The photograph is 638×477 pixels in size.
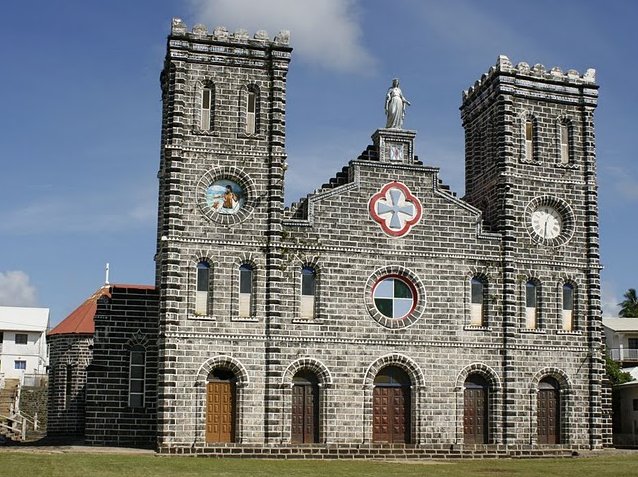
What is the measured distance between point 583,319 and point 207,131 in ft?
57.8

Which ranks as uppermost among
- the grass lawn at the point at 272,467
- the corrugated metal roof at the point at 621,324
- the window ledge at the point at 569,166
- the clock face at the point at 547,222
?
the window ledge at the point at 569,166

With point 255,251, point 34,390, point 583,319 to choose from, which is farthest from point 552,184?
point 34,390

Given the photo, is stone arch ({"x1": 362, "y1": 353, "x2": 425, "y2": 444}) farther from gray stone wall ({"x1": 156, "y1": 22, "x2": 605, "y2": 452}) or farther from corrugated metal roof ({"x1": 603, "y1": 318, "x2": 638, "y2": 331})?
corrugated metal roof ({"x1": 603, "y1": 318, "x2": 638, "y2": 331})

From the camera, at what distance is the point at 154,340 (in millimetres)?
39656

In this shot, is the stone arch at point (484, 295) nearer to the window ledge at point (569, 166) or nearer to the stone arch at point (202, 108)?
the window ledge at point (569, 166)

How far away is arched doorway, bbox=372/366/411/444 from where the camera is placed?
39.6 m

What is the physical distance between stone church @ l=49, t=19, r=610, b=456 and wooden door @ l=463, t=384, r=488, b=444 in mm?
94

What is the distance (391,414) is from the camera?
39.8m

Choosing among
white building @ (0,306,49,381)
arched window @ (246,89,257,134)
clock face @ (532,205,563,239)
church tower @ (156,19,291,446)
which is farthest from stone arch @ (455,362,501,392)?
white building @ (0,306,49,381)

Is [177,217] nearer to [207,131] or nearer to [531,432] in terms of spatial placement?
[207,131]

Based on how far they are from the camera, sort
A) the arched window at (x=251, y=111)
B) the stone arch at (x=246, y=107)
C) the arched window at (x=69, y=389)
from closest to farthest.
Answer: the stone arch at (x=246, y=107) < the arched window at (x=251, y=111) < the arched window at (x=69, y=389)

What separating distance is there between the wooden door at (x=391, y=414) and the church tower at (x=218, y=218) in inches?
190

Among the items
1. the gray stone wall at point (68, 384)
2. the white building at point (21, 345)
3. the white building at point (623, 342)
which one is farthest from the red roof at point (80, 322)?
the white building at point (623, 342)

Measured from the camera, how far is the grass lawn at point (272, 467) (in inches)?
1133
